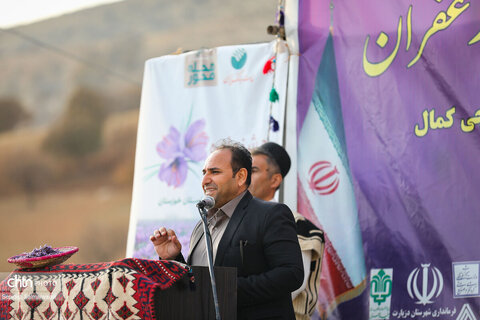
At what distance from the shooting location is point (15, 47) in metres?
27.1

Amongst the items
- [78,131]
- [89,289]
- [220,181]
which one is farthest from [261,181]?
[78,131]

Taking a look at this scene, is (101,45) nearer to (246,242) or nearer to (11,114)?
(11,114)

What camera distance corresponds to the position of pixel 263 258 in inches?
99.9

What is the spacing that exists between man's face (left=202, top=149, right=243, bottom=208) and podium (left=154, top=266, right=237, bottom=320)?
44cm

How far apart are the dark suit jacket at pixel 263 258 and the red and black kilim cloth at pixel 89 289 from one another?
0.29m

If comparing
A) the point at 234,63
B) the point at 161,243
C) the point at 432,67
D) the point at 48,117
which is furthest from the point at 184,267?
the point at 48,117

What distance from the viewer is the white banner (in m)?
4.52

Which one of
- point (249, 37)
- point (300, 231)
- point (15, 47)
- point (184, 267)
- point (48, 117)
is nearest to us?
point (184, 267)

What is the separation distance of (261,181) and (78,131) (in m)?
22.1

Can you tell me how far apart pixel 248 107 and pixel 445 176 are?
1473 millimetres

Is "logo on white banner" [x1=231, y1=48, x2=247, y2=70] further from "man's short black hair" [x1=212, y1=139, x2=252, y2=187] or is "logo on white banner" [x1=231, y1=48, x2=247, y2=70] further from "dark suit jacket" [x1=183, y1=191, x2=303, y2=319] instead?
"dark suit jacket" [x1=183, y1=191, x2=303, y2=319]

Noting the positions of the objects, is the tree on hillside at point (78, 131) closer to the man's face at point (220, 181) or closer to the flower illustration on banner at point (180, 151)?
the flower illustration on banner at point (180, 151)

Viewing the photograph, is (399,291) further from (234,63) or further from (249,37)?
(249,37)

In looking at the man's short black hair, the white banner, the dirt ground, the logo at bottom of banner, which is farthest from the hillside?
Answer: the man's short black hair
